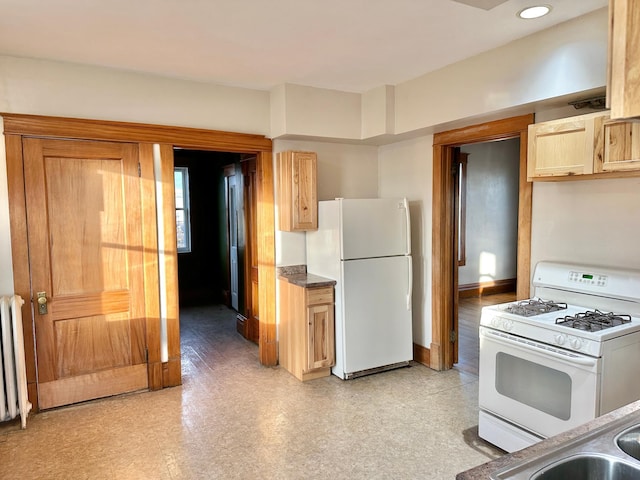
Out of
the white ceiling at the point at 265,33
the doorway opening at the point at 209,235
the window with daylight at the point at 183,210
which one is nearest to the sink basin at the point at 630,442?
the white ceiling at the point at 265,33

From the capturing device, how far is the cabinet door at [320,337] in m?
3.75

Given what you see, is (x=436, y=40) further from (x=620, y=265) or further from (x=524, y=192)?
(x=620, y=265)

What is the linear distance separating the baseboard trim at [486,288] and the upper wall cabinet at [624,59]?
19.5 feet

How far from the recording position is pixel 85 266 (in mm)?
3373

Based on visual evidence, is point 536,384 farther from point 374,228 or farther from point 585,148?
point 374,228

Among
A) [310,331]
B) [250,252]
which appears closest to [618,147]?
[310,331]

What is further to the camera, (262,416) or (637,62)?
(262,416)

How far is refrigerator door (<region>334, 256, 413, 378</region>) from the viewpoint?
3.79m

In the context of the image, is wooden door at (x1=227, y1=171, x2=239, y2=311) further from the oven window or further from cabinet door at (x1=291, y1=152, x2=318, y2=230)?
the oven window

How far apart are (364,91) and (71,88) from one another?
8.10ft

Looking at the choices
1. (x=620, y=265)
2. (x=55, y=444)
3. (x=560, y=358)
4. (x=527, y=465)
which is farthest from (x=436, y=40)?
(x=55, y=444)

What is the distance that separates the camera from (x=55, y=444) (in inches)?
111

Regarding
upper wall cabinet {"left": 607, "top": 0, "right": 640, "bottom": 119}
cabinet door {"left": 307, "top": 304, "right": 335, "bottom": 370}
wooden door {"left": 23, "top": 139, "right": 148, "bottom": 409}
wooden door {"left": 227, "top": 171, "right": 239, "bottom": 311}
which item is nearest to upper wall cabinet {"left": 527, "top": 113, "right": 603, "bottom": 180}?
upper wall cabinet {"left": 607, "top": 0, "right": 640, "bottom": 119}

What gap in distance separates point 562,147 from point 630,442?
178 centimetres
